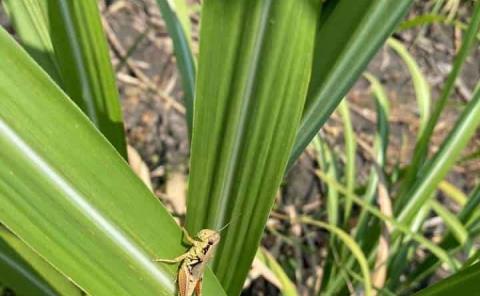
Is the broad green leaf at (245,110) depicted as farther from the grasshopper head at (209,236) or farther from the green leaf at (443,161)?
the green leaf at (443,161)

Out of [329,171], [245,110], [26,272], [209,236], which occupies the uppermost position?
[245,110]

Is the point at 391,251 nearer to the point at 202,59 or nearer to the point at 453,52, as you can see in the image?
the point at 202,59

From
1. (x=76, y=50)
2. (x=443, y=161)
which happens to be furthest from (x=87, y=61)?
(x=443, y=161)

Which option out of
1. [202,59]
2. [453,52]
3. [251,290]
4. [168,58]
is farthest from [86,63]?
[453,52]

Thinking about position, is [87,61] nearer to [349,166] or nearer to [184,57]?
[184,57]

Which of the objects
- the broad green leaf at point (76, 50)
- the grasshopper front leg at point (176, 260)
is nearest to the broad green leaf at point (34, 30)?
the broad green leaf at point (76, 50)

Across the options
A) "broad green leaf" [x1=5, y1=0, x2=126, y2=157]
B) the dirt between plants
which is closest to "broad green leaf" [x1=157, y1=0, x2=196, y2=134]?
"broad green leaf" [x1=5, y1=0, x2=126, y2=157]

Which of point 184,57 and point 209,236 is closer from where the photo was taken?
point 209,236
